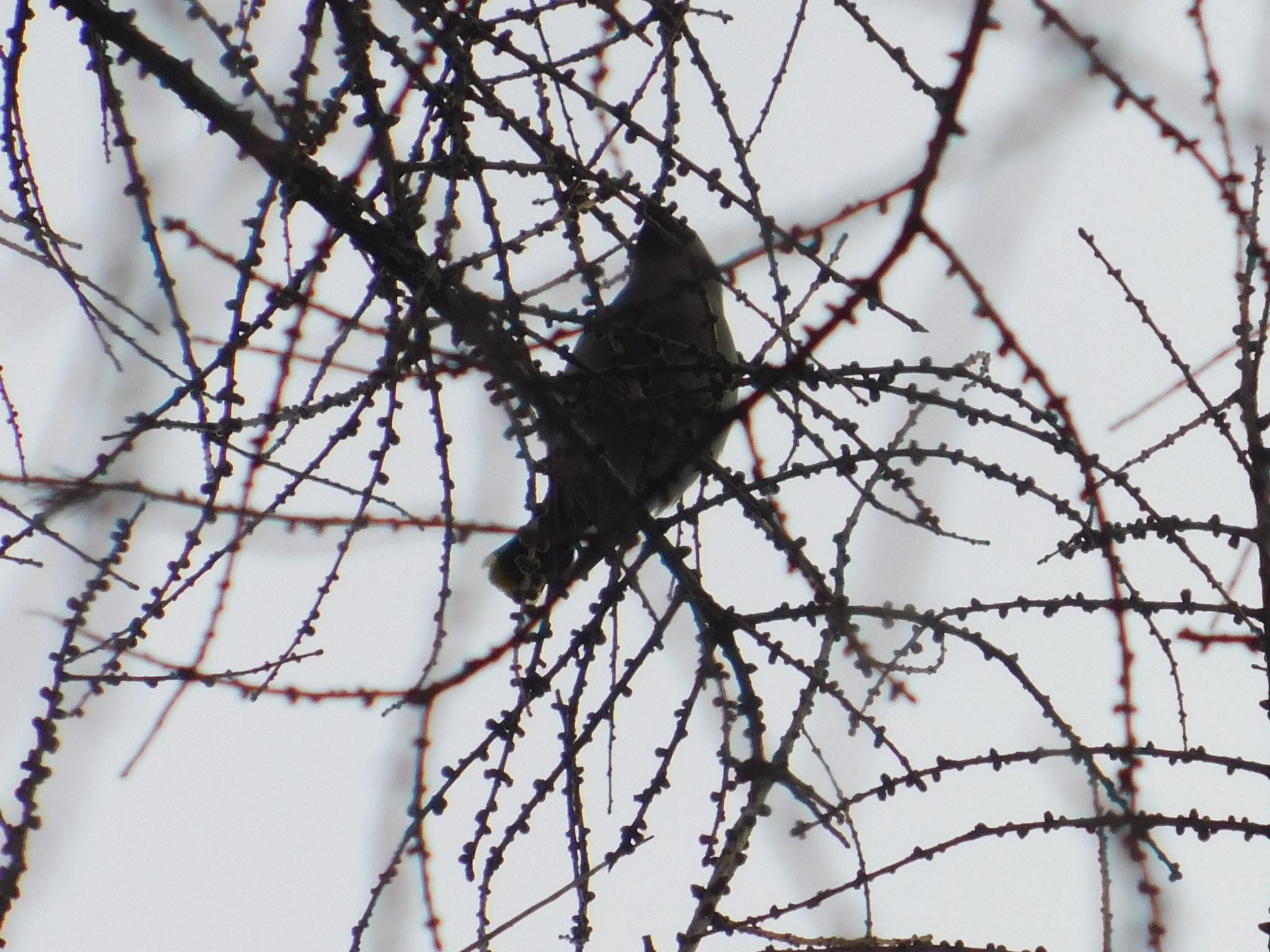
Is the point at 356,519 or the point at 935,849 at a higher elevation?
the point at 356,519

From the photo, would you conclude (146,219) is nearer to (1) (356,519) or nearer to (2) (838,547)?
(1) (356,519)

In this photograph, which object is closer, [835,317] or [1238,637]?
[835,317]

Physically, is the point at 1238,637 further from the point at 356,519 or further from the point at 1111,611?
the point at 356,519

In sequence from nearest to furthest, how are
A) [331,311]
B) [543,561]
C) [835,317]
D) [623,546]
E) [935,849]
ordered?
[835,317], [935,849], [331,311], [623,546], [543,561]

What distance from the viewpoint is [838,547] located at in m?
1.94

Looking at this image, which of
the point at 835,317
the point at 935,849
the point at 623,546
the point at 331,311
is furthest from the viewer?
the point at 623,546

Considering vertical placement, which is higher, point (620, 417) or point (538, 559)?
point (620, 417)

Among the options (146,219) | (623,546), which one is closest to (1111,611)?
(623,546)

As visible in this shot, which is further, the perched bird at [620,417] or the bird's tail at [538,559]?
the bird's tail at [538,559]

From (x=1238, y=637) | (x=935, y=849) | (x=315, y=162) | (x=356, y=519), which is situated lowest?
(x=935, y=849)

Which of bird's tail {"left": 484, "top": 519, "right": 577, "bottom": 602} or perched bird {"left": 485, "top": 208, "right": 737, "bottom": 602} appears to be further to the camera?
bird's tail {"left": 484, "top": 519, "right": 577, "bottom": 602}

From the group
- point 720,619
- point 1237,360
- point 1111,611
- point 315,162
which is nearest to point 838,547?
point 720,619

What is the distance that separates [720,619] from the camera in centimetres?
208

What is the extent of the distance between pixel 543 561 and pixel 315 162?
2.53ft
